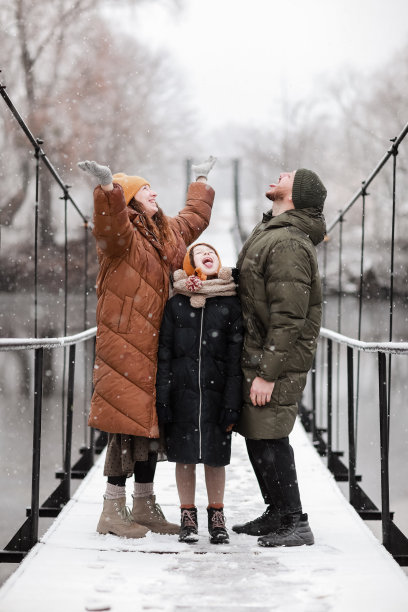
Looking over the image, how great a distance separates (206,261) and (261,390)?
44cm

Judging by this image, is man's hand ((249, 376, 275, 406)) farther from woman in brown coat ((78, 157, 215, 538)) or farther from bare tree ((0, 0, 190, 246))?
bare tree ((0, 0, 190, 246))

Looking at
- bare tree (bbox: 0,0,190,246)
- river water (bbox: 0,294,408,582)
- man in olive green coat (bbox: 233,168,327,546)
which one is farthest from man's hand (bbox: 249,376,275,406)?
bare tree (bbox: 0,0,190,246)

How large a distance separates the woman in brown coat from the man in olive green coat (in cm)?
28

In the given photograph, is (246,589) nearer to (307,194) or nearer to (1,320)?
(307,194)

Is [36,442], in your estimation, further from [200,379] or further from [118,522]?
[200,379]

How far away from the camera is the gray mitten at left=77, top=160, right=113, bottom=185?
2328 millimetres

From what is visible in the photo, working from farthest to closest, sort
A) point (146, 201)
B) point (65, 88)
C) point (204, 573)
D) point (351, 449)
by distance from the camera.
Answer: point (65, 88) < point (351, 449) < point (146, 201) < point (204, 573)

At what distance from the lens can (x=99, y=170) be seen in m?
2.34

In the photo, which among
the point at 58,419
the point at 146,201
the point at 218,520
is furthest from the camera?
the point at 58,419

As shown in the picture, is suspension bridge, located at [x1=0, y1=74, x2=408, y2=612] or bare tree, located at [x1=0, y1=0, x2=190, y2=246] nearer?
suspension bridge, located at [x1=0, y1=74, x2=408, y2=612]

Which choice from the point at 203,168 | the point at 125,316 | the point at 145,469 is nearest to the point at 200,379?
the point at 125,316

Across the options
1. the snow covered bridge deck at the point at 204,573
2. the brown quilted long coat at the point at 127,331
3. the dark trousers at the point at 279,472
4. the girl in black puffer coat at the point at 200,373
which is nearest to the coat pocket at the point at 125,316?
the brown quilted long coat at the point at 127,331

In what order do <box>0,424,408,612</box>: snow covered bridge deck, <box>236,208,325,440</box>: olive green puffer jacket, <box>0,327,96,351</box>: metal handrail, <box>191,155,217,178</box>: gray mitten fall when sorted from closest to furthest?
<box>0,424,408,612</box>: snow covered bridge deck → <box>0,327,96,351</box>: metal handrail → <box>236,208,325,440</box>: olive green puffer jacket → <box>191,155,217,178</box>: gray mitten

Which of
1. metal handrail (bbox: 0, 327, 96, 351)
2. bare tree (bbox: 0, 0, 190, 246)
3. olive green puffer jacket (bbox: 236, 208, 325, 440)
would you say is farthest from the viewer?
bare tree (bbox: 0, 0, 190, 246)
